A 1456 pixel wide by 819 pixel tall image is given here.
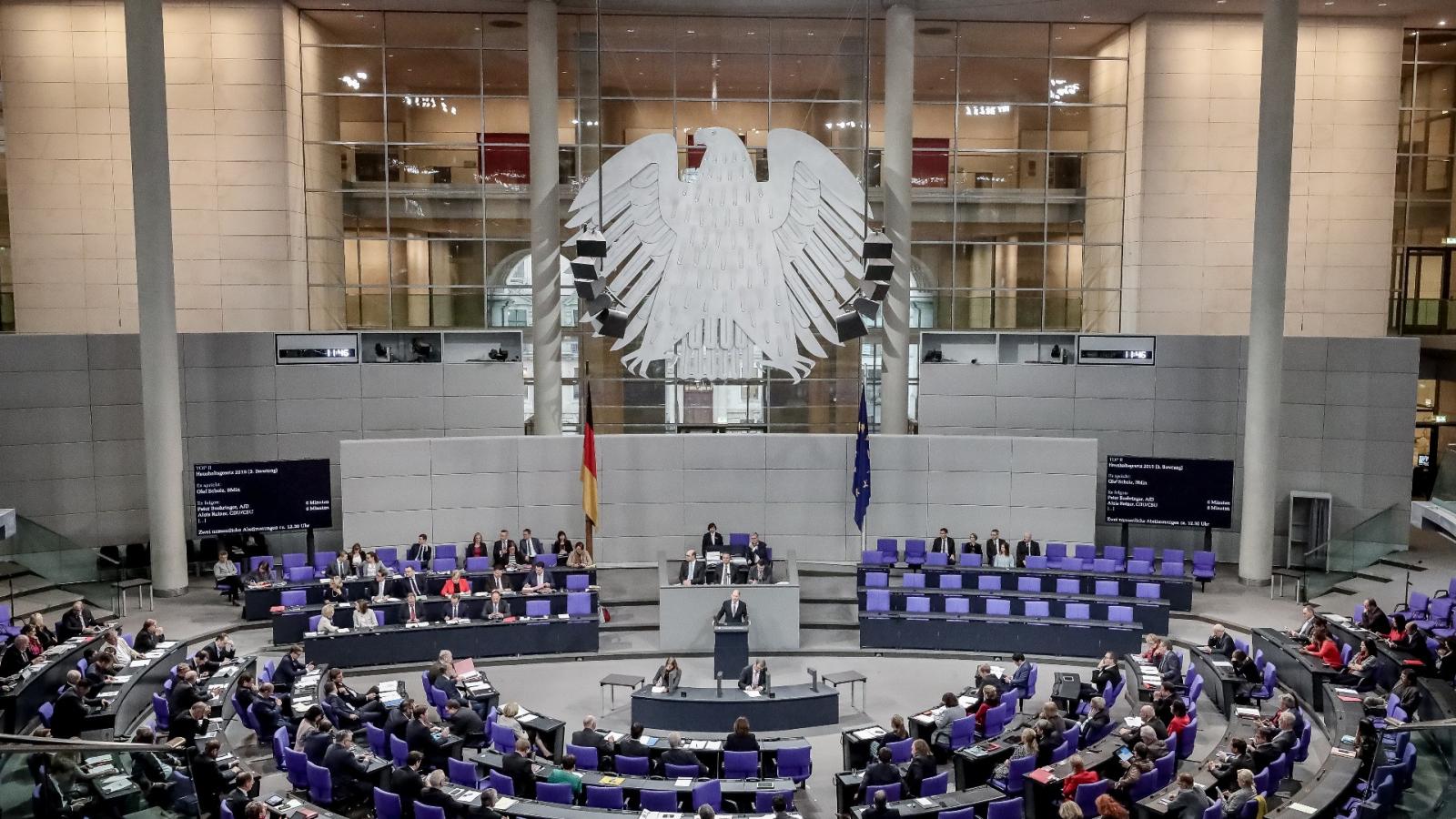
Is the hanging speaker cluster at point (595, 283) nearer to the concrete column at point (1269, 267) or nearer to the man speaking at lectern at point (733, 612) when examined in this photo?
the man speaking at lectern at point (733, 612)

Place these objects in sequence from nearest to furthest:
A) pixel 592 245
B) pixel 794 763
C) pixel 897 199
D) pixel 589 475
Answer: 1. pixel 794 763
2. pixel 592 245
3. pixel 589 475
4. pixel 897 199

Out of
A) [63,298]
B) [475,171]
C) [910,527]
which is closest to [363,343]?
[475,171]

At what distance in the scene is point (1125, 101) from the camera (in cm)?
2370

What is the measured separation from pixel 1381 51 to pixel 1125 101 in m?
5.26

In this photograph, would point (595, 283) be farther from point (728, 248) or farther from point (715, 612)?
point (715, 612)

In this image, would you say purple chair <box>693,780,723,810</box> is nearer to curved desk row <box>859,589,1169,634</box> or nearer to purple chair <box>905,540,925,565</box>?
curved desk row <box>859,589,1169,634</box>

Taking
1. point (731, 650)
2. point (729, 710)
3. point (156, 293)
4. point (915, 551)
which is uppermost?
point (156, 293)

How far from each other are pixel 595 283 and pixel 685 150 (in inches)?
264

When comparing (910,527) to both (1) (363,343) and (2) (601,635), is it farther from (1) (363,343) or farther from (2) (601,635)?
(1) (363,343)

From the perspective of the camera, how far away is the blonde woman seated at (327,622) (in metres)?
15.8

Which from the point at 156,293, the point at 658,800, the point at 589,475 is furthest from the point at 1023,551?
the point at 156,293

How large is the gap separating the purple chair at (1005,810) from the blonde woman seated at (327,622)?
32.6ft

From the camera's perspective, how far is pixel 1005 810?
1025 cm

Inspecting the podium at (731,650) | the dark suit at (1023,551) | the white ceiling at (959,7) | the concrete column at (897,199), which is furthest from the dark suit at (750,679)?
the white ceiling at (959,7)
